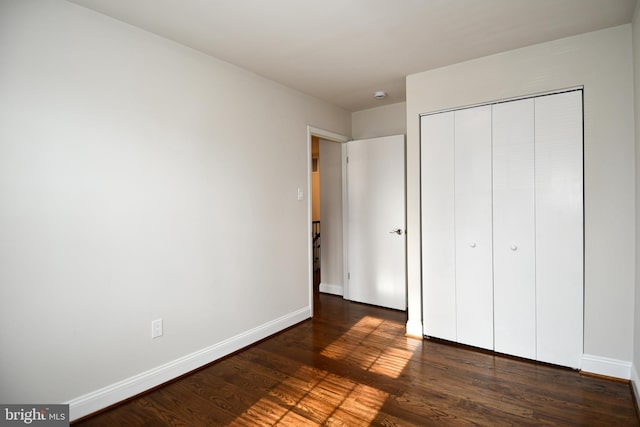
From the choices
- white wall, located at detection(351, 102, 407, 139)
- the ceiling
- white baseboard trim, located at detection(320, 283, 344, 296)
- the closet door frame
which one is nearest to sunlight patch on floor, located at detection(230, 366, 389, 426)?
the closet door frame

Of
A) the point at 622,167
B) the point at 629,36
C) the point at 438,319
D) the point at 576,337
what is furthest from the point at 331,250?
the point at 629,36

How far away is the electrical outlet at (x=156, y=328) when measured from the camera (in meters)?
2.37

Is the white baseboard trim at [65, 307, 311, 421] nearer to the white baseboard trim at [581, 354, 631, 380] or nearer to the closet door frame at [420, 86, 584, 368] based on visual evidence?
the closet door frame at [420, 86, 584, 368]

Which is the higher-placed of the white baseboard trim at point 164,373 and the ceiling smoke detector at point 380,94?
the ceiling smoke detector at point 380,94

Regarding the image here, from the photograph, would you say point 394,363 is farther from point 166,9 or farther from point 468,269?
point 166,9

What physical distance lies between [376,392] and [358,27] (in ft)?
8.27

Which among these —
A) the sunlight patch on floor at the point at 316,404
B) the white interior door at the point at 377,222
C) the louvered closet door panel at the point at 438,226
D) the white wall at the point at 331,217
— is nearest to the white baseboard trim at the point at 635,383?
the louvered closet door panel at the point at 438,226

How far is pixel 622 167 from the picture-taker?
234 centimetres

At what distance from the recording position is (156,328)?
239 centimetres

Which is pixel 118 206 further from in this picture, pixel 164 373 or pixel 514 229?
pixel 514 229

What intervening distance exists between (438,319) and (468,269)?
0.56 m

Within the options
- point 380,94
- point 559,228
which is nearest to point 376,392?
point 559,228

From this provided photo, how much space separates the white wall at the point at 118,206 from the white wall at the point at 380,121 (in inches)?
64.4

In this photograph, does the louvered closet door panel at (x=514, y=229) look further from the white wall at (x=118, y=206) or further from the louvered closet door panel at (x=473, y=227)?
the white wall at (x=118, y=206)
